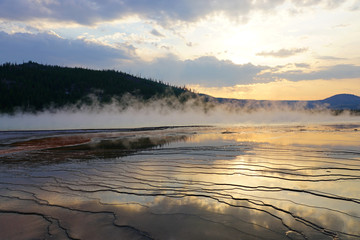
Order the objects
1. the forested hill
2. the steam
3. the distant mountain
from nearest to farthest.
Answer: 1. the steam
2. the forested hill
3. the distant mountain

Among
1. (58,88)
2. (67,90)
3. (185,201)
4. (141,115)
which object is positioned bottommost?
(141,115)

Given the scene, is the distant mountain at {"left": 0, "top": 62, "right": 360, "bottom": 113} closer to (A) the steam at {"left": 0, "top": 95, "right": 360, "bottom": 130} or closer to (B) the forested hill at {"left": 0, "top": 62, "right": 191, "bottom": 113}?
(B) the forested hill at {"left": 0, "top": 62, "right": 191, "bottom": 113}

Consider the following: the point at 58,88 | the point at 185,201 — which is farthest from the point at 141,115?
the point at 185,201

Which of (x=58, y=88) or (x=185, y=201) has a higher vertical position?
(x=58, y=88)

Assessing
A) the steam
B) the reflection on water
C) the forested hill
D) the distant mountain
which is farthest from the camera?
the distant mountain

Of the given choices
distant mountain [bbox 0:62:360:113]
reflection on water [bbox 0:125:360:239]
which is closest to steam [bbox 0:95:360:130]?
distant mountain [bbox 0:62:360:113]

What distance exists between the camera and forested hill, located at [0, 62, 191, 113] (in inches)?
4067

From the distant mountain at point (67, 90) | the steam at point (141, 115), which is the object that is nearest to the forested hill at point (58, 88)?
the distant mountain at point (67, 90)

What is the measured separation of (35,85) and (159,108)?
197 ft

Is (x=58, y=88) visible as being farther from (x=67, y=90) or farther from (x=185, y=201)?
(x=185, y=201)

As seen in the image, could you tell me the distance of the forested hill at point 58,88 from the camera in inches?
4067

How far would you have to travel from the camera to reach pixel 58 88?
126 metres

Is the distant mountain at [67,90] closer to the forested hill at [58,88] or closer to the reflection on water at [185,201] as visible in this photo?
the forested hill at [58,88]

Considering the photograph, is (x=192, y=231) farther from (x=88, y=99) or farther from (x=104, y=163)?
(x=88, y=99)
